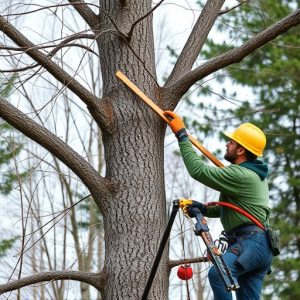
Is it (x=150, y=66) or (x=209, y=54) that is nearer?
(x=150, y=66)

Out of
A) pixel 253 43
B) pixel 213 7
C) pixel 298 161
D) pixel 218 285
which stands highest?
pixel 298 161

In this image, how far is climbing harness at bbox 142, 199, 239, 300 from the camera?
15.8ft

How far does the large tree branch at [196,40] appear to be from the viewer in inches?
236

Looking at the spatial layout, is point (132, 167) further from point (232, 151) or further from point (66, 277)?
point (66, 277)

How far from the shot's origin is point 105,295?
545 centimetres

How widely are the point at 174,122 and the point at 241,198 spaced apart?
0.67m

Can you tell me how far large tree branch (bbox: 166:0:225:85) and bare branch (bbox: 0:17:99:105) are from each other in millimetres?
703

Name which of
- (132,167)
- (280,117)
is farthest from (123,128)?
(280,117)

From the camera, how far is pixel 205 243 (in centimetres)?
504

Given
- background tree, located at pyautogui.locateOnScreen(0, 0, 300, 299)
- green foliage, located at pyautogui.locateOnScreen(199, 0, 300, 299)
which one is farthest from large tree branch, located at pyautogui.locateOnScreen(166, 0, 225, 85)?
green foliage, located at pyautogui.locateOnScreen(199, 0, 300, 299)

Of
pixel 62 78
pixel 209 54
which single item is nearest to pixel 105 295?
pixel 62 78

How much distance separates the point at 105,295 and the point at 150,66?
5.33ft

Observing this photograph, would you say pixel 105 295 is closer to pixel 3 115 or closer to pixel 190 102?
pixel 3 115

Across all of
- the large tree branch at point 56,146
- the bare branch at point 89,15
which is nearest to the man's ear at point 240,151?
the large tree branch at point 56,146
